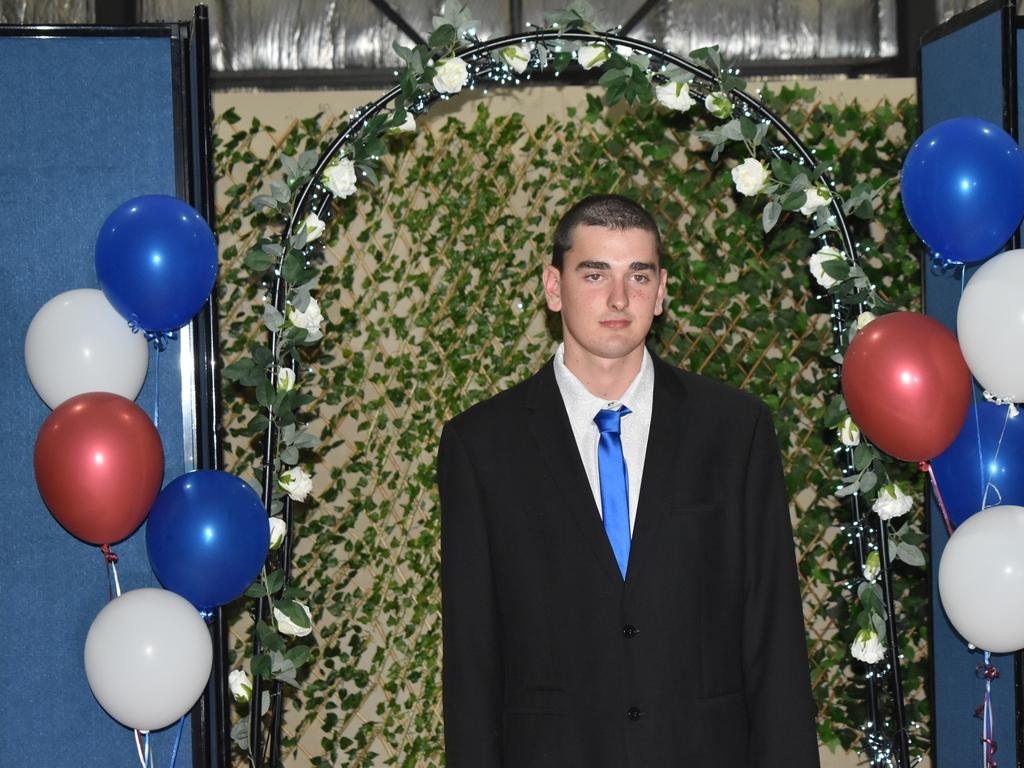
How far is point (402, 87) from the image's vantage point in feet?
9.11

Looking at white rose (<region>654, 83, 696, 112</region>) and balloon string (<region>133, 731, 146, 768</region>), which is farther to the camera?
white rose (<region>654, 83, 696, 112</region>)

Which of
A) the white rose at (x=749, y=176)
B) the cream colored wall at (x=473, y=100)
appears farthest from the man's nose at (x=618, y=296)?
the cream colored wall at (x=473, y=100)

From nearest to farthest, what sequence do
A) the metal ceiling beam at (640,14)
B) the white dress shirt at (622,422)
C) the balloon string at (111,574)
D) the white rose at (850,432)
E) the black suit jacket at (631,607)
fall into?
the black suit jacket at (631,607) → the white dress shirt at (622,422) → the balloon string at (111,574) → the white rose at (850,432) → the metal ceiling beam at (640,14)

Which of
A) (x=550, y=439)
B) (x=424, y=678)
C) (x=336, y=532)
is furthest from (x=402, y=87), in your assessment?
(x=424, y=678)

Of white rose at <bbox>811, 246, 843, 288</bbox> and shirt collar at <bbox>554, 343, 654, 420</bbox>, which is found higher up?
white rose at <bbox>811, 246, 843, 288</bbox>

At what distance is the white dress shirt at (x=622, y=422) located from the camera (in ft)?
7.28

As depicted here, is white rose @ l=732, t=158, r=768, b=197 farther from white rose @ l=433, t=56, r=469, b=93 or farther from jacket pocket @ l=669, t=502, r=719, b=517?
jacket pocket @ l=669, t=502, r=719, b=517

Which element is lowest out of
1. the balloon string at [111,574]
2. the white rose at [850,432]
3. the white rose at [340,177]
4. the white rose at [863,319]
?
the balloon string at [111,574]

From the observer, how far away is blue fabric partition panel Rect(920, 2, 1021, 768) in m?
2.83

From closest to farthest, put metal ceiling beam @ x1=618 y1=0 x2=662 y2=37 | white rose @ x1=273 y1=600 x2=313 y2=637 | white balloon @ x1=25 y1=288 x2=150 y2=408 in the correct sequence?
white balloon @ x1=25 y1=288 x2=150 y2=408 → white rose @ x1=273 y1=600 x2=313 y2=637 → metal ceiling beam @ x1=618 y1=0 x2=662 y2=37

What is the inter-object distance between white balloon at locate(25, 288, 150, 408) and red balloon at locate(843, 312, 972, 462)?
1546mm

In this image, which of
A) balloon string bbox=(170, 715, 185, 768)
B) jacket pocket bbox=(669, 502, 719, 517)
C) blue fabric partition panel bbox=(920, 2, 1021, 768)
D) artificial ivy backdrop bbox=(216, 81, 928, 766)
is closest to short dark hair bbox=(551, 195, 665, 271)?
jacket pocket bbox=(669, 502, 719, 517)

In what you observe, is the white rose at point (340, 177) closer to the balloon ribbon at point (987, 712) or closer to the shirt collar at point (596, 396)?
the shirt collar at point (596, 396)

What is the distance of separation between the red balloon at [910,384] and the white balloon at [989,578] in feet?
0.62
